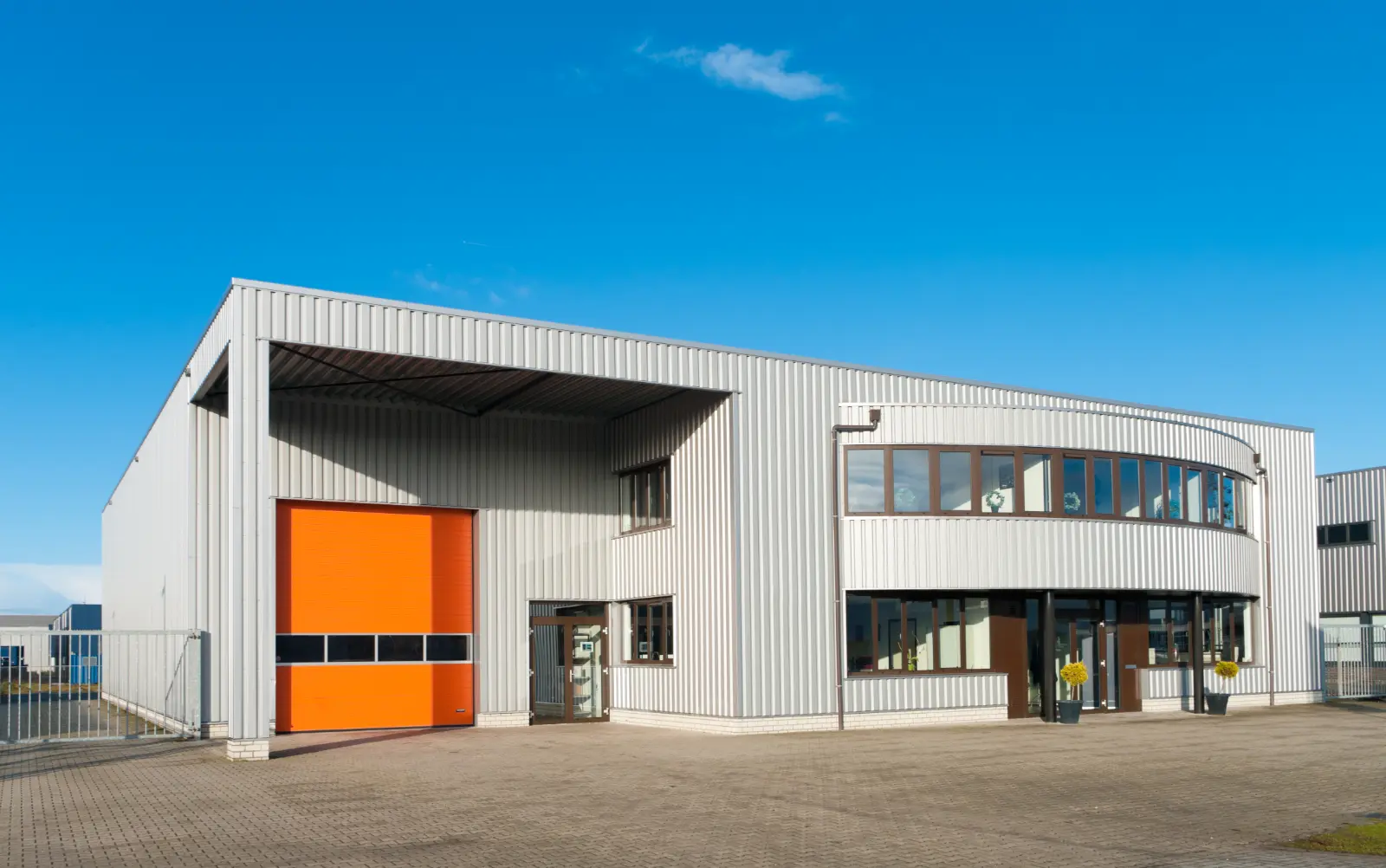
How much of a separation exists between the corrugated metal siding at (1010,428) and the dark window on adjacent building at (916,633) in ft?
9.96

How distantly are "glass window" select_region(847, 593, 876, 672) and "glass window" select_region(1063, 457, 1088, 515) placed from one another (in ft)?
14.2

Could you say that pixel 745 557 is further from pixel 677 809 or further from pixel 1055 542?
pixel 677 809

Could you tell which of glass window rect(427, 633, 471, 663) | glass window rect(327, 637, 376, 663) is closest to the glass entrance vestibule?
glass window rect(427, 633, 471, 663)

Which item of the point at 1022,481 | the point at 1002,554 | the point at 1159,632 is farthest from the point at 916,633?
the point at 1159,632

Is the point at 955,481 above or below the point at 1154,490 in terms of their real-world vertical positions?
above

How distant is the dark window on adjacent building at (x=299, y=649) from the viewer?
974 inches

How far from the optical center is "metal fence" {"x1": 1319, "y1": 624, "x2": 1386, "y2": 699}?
1305 inches

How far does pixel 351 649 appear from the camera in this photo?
25312 mm

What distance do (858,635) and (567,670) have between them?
20.4ft

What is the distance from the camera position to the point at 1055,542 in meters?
25.2

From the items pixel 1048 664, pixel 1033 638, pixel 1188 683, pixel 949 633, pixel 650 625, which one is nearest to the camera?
pixel 1048 664

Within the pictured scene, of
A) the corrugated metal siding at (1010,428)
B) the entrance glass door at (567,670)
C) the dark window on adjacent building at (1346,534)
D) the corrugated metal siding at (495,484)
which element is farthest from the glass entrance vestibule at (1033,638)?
the dark window on adjacent building at (1346,534)

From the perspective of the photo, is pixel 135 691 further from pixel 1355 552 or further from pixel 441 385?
pixel 1355 552

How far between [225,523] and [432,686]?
5034mm
